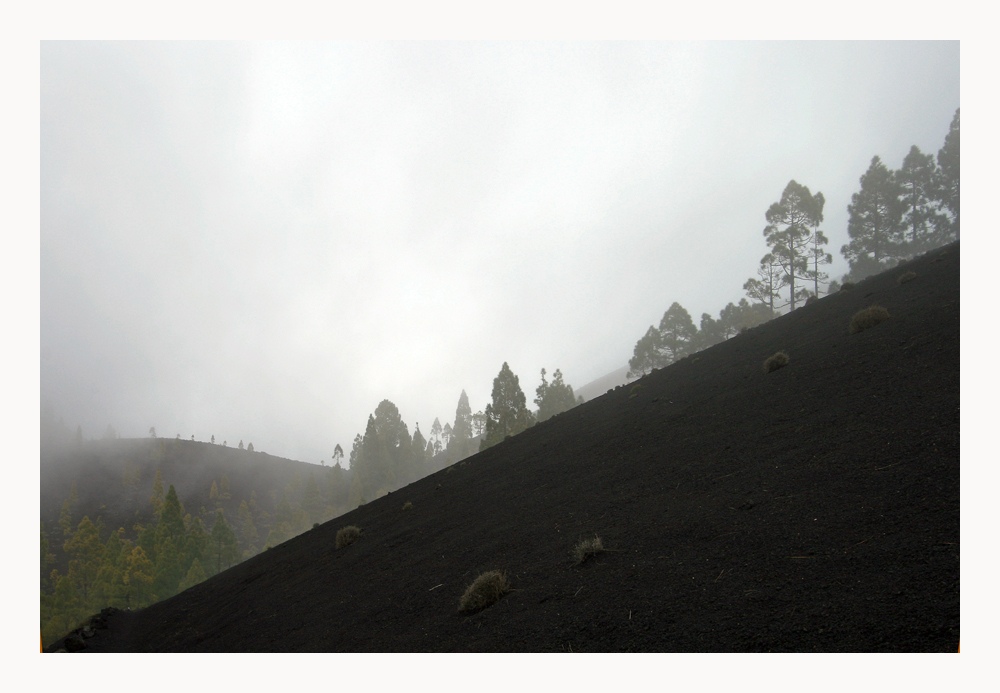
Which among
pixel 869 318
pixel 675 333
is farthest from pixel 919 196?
pixel 869 318

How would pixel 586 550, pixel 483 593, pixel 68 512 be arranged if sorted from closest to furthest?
1. pixel 483 593
2. pixel 586 550
3. pixel 68 512

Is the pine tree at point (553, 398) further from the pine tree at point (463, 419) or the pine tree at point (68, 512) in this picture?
the pine tree at point (68, 512)

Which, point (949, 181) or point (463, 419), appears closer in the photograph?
point (949, 181)

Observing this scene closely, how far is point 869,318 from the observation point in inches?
561

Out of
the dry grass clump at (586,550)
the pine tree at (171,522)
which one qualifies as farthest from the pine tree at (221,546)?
the dry grass clump at (586,550)

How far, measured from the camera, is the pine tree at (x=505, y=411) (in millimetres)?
44844

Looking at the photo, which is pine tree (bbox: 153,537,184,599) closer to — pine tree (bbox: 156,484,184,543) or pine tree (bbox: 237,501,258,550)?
pine tree (bbox: 156,484,184,543)

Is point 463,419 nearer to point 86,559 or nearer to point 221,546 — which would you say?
point 221,546

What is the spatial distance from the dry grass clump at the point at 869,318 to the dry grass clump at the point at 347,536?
19539mm

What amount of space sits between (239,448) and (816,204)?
177m

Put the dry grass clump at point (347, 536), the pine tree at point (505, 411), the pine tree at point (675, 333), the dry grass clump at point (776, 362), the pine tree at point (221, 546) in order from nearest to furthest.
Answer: the dry grass clump at point (776, 362) < the dry grass clump at point (347, 536) < the pine tree at point (505, 411) < the pine tree at point (221, 546) < the pine tree at point (675, 333)

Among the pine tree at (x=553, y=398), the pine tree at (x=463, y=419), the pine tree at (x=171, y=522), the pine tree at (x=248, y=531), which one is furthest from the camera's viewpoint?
the pine tree at (x=463, y=419)

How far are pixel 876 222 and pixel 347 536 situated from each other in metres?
51.0

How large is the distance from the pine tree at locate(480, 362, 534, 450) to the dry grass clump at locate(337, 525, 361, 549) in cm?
2857
